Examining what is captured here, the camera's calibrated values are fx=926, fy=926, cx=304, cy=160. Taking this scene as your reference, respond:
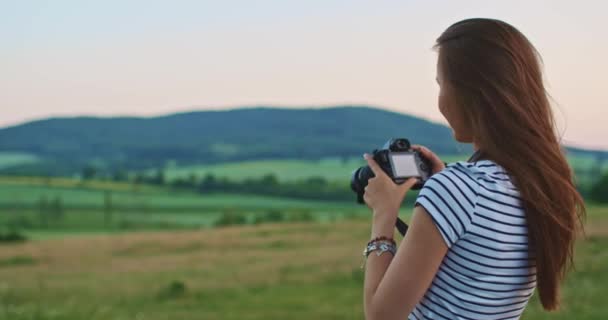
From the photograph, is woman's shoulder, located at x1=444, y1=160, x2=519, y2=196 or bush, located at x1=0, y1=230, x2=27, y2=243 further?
bush, located at x1=0, y1=230, x2=27, y2=243

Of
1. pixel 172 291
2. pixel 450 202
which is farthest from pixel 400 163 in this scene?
pixel 172 291

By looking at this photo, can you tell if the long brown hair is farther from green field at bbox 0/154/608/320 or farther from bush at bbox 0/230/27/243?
bush at bbox 0/230/27/243

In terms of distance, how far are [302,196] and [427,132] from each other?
25.5 meters

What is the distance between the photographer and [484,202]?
198 centimetres

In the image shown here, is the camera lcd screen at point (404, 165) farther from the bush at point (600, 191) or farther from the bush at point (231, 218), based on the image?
the bush at point (600, 191)

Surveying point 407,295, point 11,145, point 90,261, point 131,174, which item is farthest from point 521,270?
point 11,145

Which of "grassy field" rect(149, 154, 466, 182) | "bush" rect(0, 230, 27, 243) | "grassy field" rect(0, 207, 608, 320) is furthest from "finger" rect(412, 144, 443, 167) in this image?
"grassy field" rect(149, 154, 466, 182)

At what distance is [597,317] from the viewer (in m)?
9.48

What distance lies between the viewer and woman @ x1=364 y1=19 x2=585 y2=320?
77.3 inches

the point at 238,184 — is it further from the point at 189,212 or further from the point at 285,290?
the point at 285,290

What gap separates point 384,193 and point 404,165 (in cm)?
9

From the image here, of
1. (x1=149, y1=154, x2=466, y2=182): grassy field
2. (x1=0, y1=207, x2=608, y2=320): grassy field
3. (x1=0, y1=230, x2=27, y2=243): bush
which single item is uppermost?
(x1=0, y1=207, x2=608, y2=320): grassy field

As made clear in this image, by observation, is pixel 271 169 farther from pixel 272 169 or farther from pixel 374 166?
pixel 374 166

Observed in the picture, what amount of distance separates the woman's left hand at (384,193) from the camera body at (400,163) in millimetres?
16
